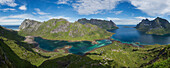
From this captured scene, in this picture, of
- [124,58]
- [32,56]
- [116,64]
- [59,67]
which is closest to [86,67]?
[59,67]

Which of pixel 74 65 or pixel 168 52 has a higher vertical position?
pixel 168 52

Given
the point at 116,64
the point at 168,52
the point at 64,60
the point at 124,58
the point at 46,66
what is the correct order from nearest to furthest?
the point at 168,52 < the point at 46,66 < the point at 116,64 < the point at 64,60 < the point at 124,58

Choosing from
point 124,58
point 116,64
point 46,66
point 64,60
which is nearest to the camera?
point 46,66

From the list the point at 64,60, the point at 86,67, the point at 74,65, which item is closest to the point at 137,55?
the point at 86,67

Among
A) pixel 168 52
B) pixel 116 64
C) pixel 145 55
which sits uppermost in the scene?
pixel 168 52

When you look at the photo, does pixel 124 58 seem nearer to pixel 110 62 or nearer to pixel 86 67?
pixel 110 62

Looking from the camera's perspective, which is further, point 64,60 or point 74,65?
point 64,60

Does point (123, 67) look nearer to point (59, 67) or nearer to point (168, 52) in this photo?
point (168, 52)

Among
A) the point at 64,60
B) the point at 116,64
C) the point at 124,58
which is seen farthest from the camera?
the point at 124,58

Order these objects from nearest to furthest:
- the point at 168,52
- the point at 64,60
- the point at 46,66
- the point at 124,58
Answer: the point at 168,52, the point at 46,66, the point at 64,60, the point at 124,58
